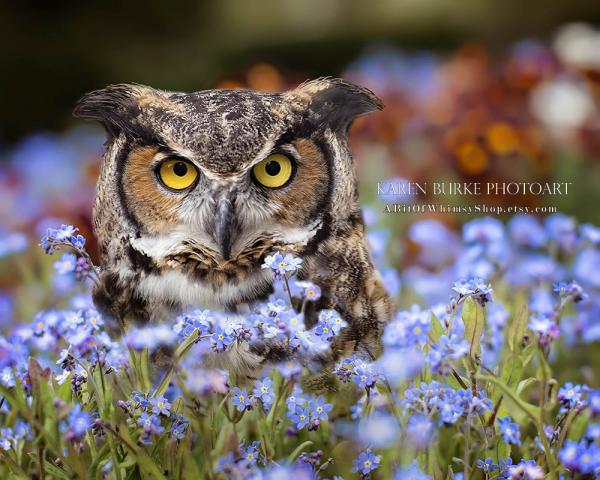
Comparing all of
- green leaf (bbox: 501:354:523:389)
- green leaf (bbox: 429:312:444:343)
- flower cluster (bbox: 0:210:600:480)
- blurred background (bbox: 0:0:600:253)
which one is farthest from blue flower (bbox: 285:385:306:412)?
blurred background (bbox: 0:0:600:253)

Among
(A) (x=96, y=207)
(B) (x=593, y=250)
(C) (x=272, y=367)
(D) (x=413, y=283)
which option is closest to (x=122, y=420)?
(C) (x=272, y=367)

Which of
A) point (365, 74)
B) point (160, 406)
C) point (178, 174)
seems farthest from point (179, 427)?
point (365, 74)

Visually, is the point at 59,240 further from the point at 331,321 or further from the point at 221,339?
the point at 331,321

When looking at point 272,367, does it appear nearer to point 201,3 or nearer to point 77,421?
point 77,421

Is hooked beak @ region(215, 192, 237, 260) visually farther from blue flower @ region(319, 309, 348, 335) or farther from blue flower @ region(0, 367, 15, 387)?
blue flower @ region(0, 367, 15, 387)

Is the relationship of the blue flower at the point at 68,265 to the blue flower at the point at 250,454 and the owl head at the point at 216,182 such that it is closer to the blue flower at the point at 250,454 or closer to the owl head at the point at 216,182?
the owl head at the point at 216,182

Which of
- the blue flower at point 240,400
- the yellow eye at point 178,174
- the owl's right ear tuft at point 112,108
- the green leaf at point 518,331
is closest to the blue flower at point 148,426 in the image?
the blue flower at point 240,400
